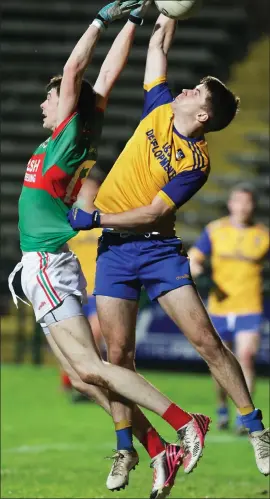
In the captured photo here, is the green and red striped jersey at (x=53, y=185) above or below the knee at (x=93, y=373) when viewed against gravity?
above

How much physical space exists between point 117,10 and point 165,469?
2.65 metres

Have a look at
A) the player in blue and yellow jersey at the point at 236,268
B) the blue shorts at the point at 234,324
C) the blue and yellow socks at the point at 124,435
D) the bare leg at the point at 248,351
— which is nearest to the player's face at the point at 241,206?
the player in blue and yellow jersey at the point at 236,268

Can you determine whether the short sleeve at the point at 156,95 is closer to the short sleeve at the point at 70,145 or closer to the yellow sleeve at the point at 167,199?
the short sleeve at the point at 70,145

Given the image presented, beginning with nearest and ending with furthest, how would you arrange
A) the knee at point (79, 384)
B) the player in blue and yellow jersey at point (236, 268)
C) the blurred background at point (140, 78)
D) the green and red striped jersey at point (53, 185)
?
the green and red striped jersey at point (53, 185) < the knee at point (79, 384) < the player in blue and yellow jersey at point (236, 268) < the blurred background at point (140, 78)

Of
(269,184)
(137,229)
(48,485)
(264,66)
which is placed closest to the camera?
(137,229)

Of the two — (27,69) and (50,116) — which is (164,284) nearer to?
(50,116)

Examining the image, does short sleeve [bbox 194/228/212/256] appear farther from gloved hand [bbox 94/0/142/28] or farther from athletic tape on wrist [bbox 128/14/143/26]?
gloved hand [bbox 94/0/142/28]

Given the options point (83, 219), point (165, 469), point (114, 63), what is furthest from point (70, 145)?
point (165, 469)

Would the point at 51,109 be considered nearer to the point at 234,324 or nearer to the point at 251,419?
the point at 251,419

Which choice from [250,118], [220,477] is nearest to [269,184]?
[250,118]

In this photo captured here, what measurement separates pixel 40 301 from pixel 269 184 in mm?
11449

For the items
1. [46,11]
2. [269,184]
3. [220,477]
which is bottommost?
[220,477]

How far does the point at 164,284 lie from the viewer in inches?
Answer: 271

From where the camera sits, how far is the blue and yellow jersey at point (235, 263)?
1226cm
